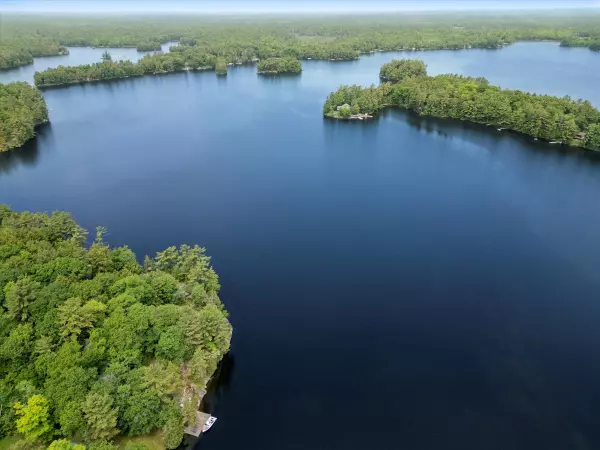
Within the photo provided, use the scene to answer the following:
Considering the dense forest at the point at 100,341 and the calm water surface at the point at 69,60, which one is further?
the calm water surface at the point at 69,60

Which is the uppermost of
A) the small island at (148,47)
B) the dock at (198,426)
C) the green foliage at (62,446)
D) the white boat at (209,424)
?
the small island at (148,47)

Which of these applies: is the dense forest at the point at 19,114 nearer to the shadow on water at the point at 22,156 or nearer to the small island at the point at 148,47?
the shadow on water at the point at 22,156

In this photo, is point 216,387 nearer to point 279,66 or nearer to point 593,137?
point 593,137

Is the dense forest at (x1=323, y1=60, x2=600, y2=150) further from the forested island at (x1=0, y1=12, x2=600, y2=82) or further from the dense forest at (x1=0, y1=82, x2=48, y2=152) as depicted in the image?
the forested island at (x1=0, y1=12, x2=600, y2=82)

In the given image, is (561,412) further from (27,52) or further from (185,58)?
(27,52)

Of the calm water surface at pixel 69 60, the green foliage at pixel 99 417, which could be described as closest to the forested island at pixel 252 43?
the calm water surface at pixel 69 60

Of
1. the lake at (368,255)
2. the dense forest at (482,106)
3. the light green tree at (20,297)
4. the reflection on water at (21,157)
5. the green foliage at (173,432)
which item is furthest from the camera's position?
the dense forest at (482,106)
